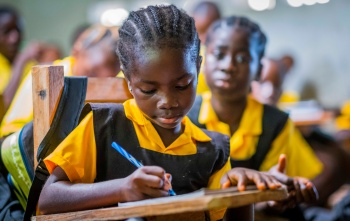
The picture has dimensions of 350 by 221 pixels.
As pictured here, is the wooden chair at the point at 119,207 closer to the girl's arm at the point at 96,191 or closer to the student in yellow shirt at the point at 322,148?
the girl's arm at the point at 96,191

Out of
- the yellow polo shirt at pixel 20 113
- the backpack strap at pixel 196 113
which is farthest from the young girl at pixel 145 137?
the yellow polo shirt at pixel 20 113

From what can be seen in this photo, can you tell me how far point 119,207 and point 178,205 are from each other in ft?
0.55

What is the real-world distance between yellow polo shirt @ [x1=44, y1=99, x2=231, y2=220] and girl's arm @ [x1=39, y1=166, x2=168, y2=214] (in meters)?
0.03

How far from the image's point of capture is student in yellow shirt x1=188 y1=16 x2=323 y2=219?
8.04 feet

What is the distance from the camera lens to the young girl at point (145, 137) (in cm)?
167

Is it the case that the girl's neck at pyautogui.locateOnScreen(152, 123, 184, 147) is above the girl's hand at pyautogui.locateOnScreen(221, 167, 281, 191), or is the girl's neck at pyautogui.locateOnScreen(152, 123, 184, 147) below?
above

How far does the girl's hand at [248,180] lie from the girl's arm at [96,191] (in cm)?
18

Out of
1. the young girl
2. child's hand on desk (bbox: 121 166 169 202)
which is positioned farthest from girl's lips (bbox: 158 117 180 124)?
child's hand on desk (bbox: 121 166 169 202)

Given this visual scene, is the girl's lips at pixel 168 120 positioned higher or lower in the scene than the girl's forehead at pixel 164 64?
lower

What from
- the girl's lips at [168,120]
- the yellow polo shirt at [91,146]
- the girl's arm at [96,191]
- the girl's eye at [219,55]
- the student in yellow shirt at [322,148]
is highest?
the girl's eye at [219,55]

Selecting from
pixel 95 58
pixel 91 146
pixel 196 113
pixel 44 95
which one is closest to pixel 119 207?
pixel 91 146

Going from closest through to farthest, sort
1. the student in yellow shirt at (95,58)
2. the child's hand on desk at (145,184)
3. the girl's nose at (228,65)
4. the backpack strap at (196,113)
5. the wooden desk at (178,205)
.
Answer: the wooden desk at (178,205), the child's hand on desk at (145,184), the backpack strap at (196,113), the girl's nose at (228,65), the student in yellow shirt at (95,58)

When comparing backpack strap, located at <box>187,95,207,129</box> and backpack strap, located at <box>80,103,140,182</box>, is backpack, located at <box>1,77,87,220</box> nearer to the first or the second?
backpack strap, located at <box>80,103,140,182</box>

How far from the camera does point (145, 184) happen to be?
153 cm
